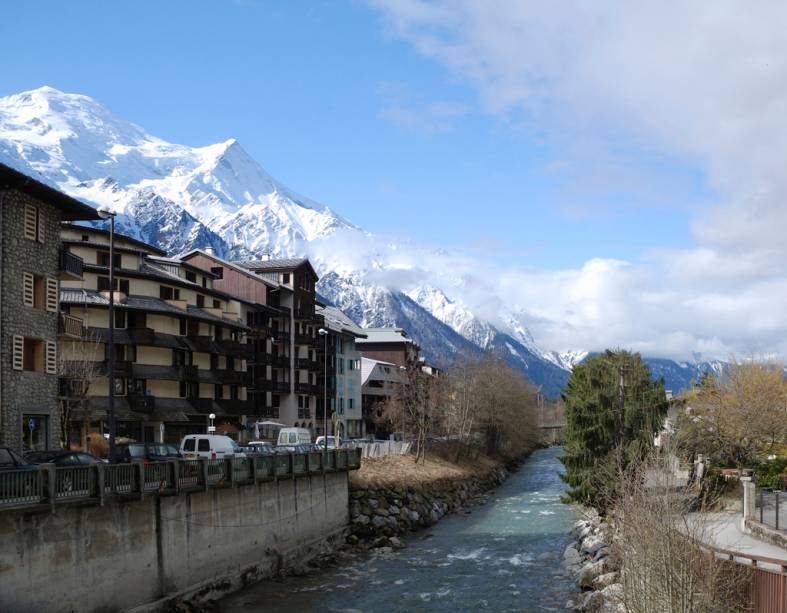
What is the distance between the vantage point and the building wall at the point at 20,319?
3825 cm

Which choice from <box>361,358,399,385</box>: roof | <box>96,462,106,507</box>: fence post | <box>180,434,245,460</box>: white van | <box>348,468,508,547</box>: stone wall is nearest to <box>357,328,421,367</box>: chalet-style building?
<box>361,358,399,385</box>: roof

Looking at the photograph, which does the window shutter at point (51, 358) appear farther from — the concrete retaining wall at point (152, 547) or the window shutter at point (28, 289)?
the concrete retaining wall at point (152, 547)

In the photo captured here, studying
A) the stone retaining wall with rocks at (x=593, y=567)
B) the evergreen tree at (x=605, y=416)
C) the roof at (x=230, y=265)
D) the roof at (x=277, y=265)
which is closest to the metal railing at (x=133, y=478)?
the stone retaining wall with rocks at (x=593, y=567)

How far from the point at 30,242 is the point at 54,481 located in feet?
57.0

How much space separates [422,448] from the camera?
265 feet

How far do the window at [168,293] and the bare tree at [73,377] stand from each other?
10674 millimetres

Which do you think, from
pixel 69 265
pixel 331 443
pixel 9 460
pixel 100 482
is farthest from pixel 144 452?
pixel 331 443

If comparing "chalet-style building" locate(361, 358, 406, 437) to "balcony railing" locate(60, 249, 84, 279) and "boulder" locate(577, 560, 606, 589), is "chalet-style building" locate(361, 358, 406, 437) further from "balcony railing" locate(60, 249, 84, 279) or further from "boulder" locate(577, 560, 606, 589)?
"boulder" locate(577, 560, 606, 589)

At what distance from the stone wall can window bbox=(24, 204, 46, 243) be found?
26.3 meters

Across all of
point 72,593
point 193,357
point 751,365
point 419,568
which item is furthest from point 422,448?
point 72,593

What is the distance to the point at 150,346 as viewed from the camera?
69812 mm

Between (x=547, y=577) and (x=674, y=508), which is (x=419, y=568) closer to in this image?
(x=547, y=577)

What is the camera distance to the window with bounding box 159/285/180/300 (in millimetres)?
72625

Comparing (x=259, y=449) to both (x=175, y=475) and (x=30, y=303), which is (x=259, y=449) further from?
(x=175, y=475)
